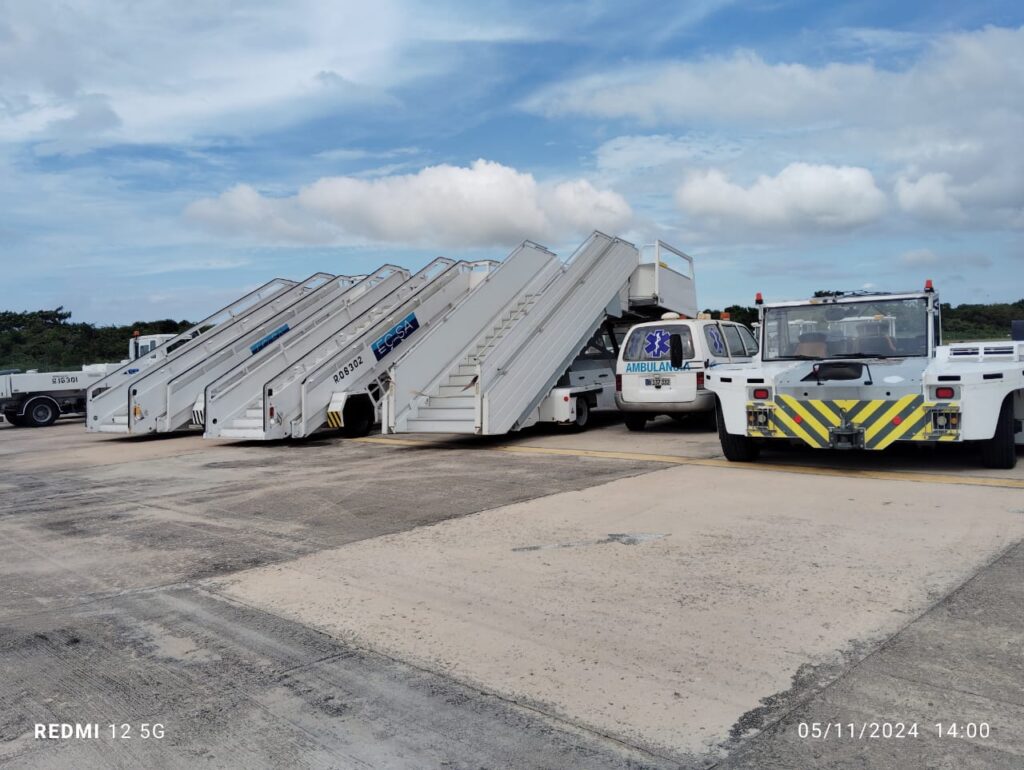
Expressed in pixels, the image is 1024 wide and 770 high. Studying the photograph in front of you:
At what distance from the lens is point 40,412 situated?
23766 mm

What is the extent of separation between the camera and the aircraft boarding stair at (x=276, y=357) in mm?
14742

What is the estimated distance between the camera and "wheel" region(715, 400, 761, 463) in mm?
9797

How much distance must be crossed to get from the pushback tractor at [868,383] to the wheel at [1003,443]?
11 mm

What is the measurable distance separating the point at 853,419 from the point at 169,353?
52.9 feet

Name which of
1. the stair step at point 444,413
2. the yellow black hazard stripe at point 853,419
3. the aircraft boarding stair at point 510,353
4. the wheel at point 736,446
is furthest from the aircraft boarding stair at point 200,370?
the yellow black hazard stripe at point 853,419

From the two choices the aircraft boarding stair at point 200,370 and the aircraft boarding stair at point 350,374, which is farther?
the aircraft boarding stair at point 200,370

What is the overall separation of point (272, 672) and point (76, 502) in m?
6.52

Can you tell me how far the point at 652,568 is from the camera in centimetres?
547

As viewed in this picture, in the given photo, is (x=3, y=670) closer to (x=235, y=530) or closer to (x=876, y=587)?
(x=235, y=530)

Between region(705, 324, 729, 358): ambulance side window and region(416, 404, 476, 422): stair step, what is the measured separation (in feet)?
14.1

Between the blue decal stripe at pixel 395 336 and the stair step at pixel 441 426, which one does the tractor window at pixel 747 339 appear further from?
the blue decal stripe at pixel 395 336

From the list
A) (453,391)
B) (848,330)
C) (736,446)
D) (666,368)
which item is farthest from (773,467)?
(453,391)

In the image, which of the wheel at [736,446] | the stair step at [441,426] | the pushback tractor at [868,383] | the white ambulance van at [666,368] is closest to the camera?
the pushback tractor at [868,383]

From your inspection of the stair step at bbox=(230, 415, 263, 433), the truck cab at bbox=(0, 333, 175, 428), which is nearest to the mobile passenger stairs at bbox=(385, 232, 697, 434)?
the stair step at bbox=(230, 415, 263, 433)
